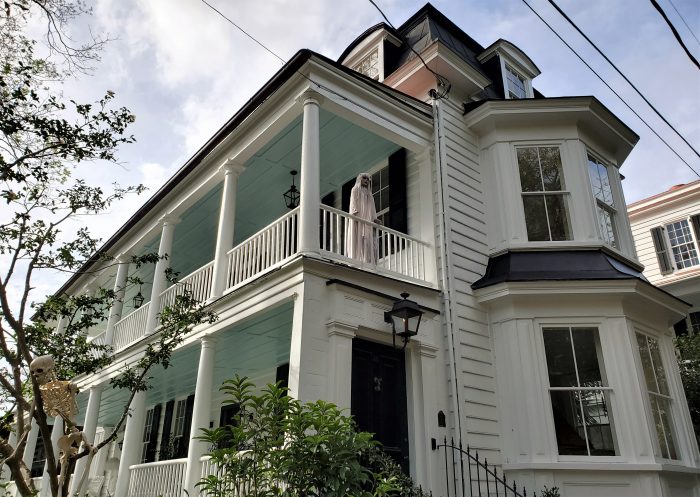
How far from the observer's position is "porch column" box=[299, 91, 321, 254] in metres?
7.00

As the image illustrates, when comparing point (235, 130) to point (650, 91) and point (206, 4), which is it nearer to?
point (206, 4)

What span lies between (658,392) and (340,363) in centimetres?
514

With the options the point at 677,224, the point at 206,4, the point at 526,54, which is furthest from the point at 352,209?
the point at 677,224

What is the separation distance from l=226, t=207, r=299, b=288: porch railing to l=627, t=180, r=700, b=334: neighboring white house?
11992mm

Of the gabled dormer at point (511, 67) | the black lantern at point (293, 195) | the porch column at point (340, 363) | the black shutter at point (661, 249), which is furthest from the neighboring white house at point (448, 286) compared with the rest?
the black shutter at point (661, 249)

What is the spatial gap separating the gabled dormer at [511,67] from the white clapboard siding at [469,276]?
246 centimetres

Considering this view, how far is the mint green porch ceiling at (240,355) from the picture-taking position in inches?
337

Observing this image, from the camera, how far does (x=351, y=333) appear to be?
22.4 ft

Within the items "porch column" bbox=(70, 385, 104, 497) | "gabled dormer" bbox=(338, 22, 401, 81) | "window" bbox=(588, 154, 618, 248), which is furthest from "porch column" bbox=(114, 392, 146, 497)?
"window" bbox=(588, 154, 618, 248)

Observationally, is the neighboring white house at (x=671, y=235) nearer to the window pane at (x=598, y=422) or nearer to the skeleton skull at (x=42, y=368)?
the window pane at (x=598, y=422)

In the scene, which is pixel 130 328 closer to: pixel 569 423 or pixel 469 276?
pixel 469 276

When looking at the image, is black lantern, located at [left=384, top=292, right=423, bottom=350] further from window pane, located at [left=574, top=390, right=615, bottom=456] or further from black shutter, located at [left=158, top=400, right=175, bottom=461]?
black shutter, located at [left=158, top=400, right=175, bottom=461]

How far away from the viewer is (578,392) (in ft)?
25.5

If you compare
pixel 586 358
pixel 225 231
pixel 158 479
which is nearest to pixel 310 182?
pixel 225 231
